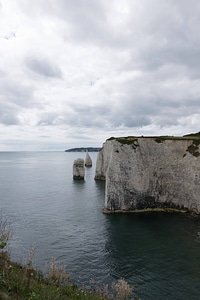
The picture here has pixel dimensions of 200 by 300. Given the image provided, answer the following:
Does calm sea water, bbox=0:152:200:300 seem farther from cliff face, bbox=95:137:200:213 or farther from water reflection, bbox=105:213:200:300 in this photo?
cliff face, bbox=95:137:200:213

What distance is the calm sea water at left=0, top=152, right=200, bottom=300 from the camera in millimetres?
25156

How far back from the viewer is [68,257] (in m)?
30.2

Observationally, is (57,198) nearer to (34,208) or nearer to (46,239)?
(34,208)

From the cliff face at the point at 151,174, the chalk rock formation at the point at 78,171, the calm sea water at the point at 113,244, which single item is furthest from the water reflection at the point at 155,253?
the chalk rock formation at the point at 78,171

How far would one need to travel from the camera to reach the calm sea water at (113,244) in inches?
990

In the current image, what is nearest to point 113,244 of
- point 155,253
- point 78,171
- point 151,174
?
point 155,253

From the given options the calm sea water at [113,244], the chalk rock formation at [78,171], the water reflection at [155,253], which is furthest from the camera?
the chalk rock formation at [78,171]

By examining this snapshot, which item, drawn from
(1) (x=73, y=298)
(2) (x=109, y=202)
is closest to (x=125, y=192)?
(2) (x=109, y=202)

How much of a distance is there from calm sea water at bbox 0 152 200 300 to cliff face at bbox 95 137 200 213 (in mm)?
3685

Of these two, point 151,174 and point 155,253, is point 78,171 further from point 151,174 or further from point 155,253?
point 155,253

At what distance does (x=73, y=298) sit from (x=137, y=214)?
120ft

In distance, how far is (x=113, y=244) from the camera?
34.5m

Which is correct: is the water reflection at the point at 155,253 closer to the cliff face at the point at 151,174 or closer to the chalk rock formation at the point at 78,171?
the cliff face at the point at 151,174

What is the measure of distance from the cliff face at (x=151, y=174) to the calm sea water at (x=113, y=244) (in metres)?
3.68
